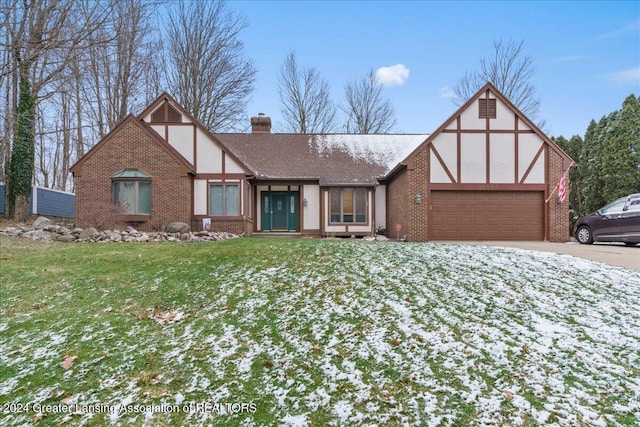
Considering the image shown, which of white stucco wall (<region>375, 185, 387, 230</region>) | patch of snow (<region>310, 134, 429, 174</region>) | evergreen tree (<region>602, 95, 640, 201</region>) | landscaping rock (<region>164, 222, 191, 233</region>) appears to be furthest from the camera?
patch of snow (<region>310, 134, 429, 174</region>)

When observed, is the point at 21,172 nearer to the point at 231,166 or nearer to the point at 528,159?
the point at 231,166

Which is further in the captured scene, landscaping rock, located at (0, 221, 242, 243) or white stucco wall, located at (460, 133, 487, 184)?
white stucco wall, located at (460, 133, 487, 184)

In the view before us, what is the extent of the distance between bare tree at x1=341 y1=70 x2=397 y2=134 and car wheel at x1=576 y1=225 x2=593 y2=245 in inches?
773

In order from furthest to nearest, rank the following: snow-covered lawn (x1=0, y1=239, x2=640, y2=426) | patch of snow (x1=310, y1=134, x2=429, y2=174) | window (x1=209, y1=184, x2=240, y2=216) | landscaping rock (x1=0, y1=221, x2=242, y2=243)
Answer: patch of snow (x1=310, y1=134, x2=429, y2=174), window (x1=209, y1=184, x2=240, y2=216), landscaping rock (x1=0, y1=221, x2=242, y2=243), snow-covered lawn (x1=0, y1=239, x2=640, y2=426)

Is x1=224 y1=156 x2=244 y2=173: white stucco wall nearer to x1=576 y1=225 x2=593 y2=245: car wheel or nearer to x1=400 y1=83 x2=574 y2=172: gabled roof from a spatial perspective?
x1=400 y1=83 x2=574 y2=172: gabled roof

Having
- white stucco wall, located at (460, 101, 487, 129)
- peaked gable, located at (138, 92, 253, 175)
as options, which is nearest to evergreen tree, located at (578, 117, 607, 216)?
white stucco wall, located at (460, 101, 487, 129)

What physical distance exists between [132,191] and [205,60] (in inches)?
546

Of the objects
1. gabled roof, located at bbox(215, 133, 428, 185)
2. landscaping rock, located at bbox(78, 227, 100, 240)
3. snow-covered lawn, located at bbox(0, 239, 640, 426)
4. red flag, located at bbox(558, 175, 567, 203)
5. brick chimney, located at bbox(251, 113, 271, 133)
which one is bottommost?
snow-covered lawn, located at bbox(0, 239, 640, 426)

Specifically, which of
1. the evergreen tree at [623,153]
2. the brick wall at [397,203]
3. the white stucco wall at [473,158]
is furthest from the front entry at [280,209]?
the evergreen tree at [623,153]

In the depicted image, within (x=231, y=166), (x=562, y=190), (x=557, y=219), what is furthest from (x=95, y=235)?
(x=562, y=190)

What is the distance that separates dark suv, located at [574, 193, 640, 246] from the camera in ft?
38.5

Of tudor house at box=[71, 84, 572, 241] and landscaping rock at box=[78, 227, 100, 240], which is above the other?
tudor house at box=[71, 84, 572, 241]

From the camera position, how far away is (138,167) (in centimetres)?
1434

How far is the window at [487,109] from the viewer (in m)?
14.1
